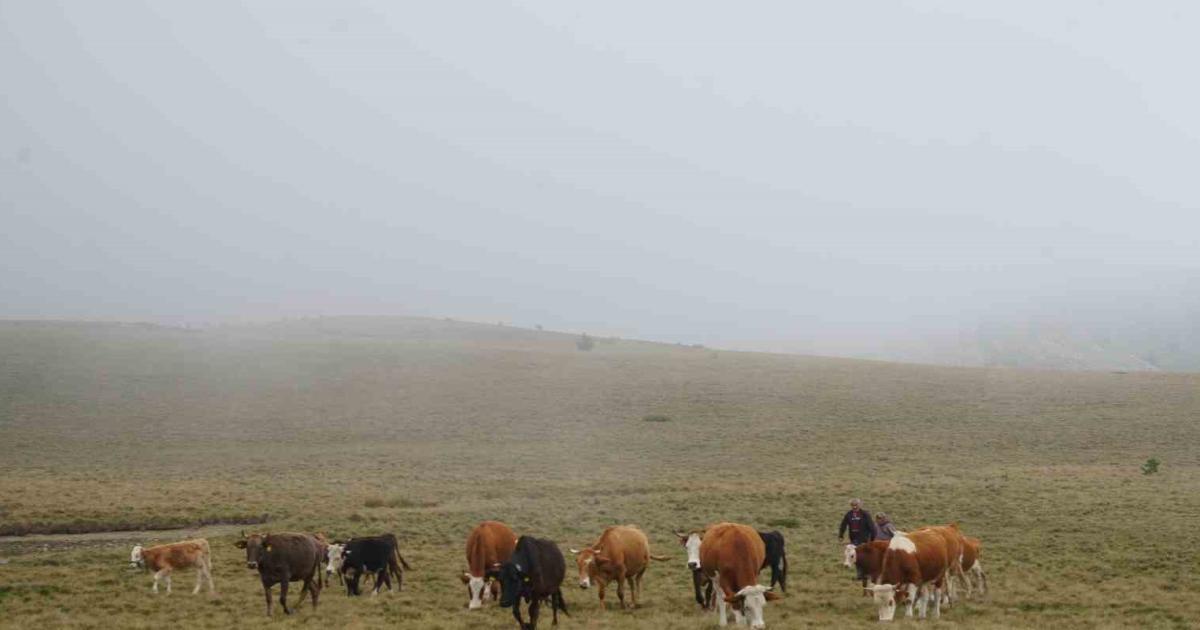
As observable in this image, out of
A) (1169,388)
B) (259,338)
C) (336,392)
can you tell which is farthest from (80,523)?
(259,338)

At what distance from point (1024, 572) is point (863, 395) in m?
42.6

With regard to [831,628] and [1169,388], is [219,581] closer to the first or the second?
[831,628]

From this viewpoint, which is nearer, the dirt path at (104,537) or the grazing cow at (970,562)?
the grazing cow at (970,562)

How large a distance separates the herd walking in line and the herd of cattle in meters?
0.02

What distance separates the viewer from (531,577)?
15945 millimetres

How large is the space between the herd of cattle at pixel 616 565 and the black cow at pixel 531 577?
0.05 feet

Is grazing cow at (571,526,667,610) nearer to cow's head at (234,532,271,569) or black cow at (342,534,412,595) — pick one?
black cow at (342,534,412,595)

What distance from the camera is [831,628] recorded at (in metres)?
16.0

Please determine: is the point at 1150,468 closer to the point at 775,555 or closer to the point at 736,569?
the point at 775,555

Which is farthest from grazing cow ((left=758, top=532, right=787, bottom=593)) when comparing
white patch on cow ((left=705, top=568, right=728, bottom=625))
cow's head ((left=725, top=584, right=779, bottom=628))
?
cow's head ((left=725, top=584, right=779, bottom=628))

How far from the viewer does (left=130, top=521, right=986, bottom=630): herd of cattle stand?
16.1 metres

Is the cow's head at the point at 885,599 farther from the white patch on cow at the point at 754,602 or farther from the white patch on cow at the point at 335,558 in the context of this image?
the white patch on cow at the point at 335,558

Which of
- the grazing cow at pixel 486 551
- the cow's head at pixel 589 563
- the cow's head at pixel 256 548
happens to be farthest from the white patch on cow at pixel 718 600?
the cow's head at pixel 256 548

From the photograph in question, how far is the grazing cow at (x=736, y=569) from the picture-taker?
15727mm
